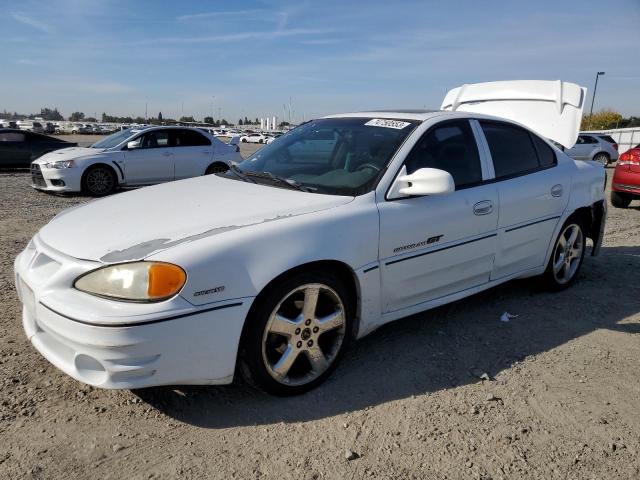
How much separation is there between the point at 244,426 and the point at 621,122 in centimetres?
7512

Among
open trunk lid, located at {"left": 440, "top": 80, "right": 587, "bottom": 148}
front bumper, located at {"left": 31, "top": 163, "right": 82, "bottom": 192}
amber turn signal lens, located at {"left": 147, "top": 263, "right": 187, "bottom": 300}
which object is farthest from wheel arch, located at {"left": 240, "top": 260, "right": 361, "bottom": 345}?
front bumper, located at {"left": 31, "top": 163, "right": 82, "bottom": 192}

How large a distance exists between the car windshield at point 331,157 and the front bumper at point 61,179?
6.93m

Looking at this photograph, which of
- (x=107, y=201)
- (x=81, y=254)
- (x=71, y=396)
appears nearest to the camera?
(x=81, y=254)

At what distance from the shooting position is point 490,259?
390 cm

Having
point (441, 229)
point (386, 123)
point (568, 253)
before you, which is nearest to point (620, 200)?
point (568, 253)

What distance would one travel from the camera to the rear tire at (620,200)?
9981 mm

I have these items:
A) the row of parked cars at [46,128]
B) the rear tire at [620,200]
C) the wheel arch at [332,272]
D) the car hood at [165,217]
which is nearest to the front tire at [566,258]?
the wheel arch at [332,272]

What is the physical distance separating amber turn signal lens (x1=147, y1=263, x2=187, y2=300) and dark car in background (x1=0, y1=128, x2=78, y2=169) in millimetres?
13615

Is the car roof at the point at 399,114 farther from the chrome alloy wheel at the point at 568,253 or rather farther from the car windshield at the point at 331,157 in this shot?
the chrome alloy wheel at the point at 568,253

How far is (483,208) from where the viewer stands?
3.74 metres

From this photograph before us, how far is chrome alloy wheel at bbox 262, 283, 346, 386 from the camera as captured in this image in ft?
9.37

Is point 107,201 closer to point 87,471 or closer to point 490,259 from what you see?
point 87,471

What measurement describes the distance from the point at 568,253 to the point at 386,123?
2.26m

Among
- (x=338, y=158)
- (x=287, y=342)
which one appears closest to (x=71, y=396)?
(x=287, y=342)
